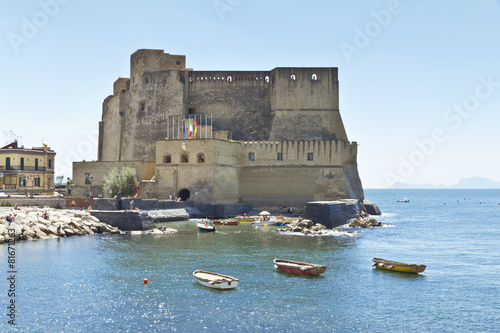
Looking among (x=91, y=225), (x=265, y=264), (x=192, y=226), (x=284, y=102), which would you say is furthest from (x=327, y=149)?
(x=265, y=264)

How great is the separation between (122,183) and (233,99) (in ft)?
44.7

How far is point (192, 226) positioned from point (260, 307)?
18163mm

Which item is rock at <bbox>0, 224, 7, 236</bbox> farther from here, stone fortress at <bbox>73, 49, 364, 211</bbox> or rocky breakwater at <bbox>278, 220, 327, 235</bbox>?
rocky breakwater at <bbox>278, 220, 327, 235</bbox>

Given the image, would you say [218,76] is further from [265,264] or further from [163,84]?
[265,264]

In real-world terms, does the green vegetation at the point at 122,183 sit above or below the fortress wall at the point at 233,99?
below

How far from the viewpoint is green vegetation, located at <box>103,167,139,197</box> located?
38312 mm

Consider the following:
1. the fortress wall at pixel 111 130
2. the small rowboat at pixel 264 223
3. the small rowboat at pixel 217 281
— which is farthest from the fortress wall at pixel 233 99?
the small rowboat at pixel 217 281

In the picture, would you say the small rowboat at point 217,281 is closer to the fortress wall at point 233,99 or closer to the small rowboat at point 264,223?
the small rowboat at point 264,223

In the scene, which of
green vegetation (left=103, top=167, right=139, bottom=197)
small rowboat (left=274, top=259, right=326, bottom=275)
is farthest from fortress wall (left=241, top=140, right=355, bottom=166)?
small rowboat (left=274, top=259, right=326, bottom=275)

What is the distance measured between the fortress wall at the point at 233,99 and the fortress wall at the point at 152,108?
1.51 metres

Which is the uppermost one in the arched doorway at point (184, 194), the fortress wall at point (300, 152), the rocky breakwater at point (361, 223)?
the fortress wall at point (300, 152)

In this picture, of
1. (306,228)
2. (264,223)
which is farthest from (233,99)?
(306,228)

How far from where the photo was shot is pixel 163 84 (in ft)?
152

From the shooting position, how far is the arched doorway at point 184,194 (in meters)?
38.7
